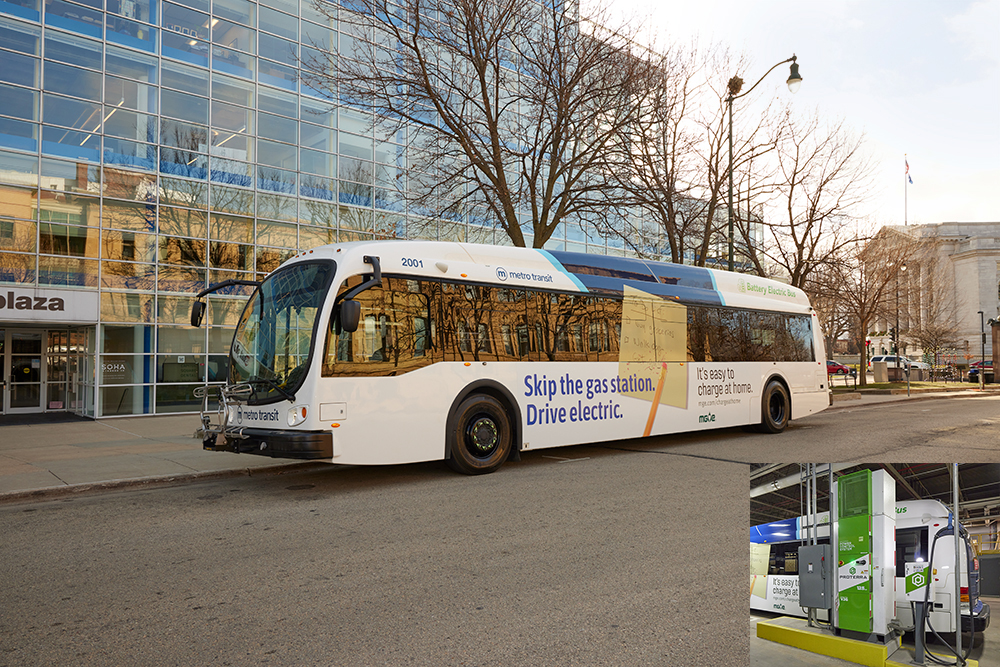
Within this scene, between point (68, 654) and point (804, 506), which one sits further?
point (68, 654)

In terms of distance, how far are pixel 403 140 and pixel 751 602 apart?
26.2m

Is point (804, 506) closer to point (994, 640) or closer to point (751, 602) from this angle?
point (751, 602)

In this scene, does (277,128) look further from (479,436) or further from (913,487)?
(913,487)

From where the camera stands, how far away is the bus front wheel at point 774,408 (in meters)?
14.5

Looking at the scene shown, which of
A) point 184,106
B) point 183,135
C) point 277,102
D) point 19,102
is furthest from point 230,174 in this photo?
point 19,102

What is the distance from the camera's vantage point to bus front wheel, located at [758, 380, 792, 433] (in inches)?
570

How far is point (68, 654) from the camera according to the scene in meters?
3.66

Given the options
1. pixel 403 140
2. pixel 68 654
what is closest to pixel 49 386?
pixel 403 140

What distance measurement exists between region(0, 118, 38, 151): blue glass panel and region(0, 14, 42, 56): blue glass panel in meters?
2.01

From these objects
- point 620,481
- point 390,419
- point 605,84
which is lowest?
point 620,481

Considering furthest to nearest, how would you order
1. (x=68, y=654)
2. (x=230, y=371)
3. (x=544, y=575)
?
(x=230, y=371) → (x=544, y=575) → (x=68, y=654)

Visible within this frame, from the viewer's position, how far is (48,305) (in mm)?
18250

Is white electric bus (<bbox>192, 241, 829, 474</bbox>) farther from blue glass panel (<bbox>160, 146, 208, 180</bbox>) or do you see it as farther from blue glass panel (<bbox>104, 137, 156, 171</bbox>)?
blue glass panel (<bbox>160, 146, 208, 180</bbox>)

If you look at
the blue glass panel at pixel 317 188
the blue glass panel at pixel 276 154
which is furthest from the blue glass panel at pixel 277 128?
the blue glass panel at pixel 317 188
